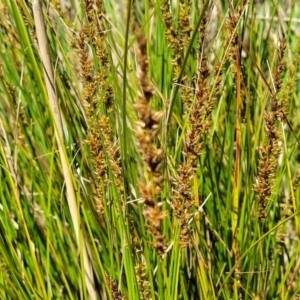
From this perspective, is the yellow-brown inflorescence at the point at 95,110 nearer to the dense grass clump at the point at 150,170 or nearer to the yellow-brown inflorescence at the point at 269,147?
the dense grass clump at the point at 150,170

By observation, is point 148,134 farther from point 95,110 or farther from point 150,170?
point 95,110

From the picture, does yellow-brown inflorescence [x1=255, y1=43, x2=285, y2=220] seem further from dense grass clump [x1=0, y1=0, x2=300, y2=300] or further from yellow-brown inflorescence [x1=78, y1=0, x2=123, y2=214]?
yellow-brown inflorescence [x1=78, y1=0, x2=123, y2=214]

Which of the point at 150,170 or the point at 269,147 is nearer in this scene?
the point at 150,170

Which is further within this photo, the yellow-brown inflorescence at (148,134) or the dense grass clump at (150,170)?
the dense grass clump at (150,170)

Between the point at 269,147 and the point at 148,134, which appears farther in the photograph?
the point at 269,147

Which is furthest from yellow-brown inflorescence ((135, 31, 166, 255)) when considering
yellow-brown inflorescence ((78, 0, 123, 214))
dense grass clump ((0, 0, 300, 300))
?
yellow-brown inflorescence ((78, 0, 123, 214))

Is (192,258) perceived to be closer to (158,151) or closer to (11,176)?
(11,176)

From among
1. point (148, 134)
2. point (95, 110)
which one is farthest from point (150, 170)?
point (95, 110)

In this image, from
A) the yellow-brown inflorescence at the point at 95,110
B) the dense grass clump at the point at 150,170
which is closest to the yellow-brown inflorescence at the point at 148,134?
the dense grass clump at the point at 150,170

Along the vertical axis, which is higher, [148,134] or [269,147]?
[148,134]
